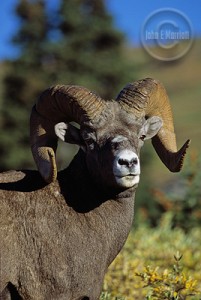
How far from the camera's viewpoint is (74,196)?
7.50 metres

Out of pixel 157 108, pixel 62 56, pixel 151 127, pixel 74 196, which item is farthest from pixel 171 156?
pixel 62 56

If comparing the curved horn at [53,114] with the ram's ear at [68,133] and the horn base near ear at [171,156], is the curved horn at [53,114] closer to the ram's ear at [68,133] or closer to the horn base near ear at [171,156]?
the ram's ear at [68,133]

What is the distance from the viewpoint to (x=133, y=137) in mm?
7332

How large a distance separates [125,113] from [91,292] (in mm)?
1812

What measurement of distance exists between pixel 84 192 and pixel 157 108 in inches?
55.2

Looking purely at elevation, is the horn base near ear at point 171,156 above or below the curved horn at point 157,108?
below

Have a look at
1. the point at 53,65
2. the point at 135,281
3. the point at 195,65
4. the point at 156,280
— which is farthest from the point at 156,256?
the point at 195,65

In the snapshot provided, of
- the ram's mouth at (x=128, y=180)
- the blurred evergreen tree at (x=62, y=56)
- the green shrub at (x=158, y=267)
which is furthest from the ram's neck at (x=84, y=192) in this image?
the blurred evergreen tree at (x=62, y=56)

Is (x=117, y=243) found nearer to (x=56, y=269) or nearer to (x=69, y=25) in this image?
(x=56, y=269)

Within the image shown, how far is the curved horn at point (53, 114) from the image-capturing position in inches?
293

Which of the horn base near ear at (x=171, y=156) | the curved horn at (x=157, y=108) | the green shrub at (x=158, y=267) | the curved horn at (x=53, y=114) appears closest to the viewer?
the curved horn at (x=53, y=114)

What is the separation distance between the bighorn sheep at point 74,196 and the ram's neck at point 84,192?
1 centimetres

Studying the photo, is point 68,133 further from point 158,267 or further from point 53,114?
point 158,267

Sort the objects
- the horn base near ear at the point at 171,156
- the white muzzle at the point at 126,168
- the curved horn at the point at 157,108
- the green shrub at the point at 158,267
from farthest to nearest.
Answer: the green shrub at the point at 158,267, the horn base near ear at the point at 171,156, the curved horn at the point at 157,108, the white muzzle at the point at 126,168
